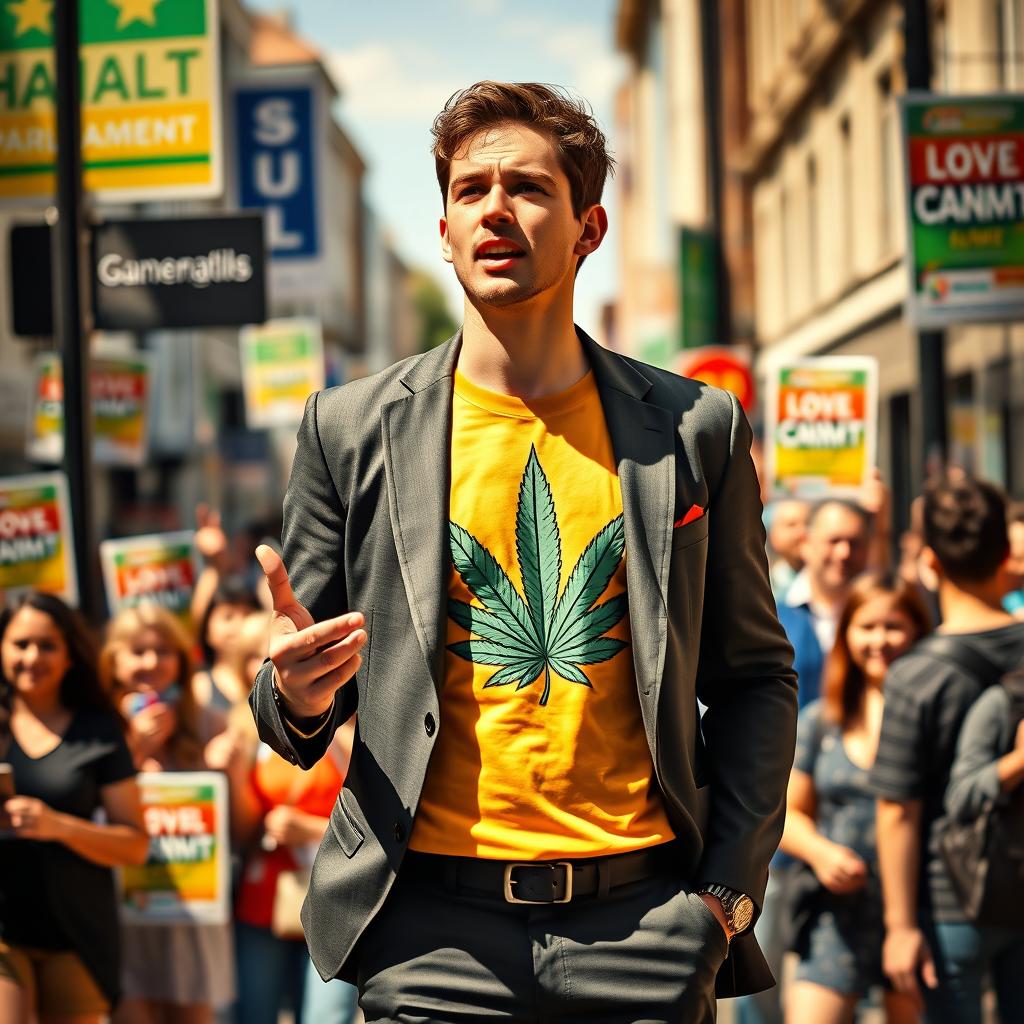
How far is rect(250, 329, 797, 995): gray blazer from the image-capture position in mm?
2748

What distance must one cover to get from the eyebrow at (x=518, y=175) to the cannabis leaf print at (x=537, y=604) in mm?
439

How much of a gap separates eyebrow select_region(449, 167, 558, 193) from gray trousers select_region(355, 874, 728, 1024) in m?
1.09

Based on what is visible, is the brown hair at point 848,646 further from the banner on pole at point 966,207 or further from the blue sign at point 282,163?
the blue sign at point 282,163

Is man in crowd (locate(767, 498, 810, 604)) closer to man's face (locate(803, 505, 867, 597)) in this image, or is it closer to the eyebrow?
man's face (locate(803, 505, 867, 597))

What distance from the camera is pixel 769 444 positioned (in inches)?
405

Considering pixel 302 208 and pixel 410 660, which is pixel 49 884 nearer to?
pixel 410 660

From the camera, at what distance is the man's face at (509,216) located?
2.80 meters

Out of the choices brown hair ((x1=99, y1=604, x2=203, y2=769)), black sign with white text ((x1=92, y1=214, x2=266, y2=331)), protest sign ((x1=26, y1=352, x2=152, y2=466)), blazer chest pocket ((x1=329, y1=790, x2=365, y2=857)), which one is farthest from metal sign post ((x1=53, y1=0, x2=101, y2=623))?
blazer chest pocket ((x1=329, y1=790, x2=365, y2=857))

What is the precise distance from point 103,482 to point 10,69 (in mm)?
30003

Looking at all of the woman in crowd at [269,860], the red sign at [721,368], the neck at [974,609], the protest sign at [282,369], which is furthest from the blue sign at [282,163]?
the neck at [974,609]

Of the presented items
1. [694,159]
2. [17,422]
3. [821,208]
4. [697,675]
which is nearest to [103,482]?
[17,422]

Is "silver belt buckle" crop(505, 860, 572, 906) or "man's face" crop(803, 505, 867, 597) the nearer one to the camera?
"silver belt buckle" crop(505, 860, 572, 906)

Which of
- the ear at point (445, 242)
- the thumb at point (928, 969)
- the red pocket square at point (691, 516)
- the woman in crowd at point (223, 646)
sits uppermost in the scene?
the ear at point (445, 242)

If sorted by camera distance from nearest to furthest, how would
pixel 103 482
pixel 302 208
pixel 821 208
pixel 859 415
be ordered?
pixel 859 415 → pixel 302 208 → pixel 821 208 → pixel 103 482
